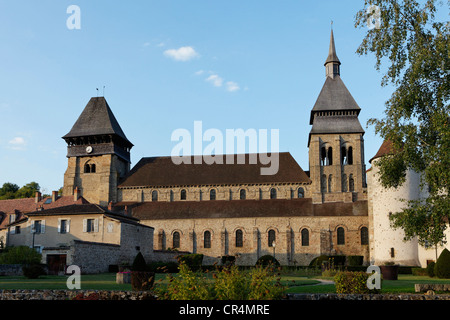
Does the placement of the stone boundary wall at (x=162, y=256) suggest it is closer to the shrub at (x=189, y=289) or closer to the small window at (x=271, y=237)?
the small window at (x=271, y=237)

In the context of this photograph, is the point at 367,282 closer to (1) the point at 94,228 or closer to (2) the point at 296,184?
(1) the point at 94,228

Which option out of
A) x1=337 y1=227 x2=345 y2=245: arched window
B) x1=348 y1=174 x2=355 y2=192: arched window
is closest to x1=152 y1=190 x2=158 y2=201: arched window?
x1=337 y1=227 x2=345 y2=245: arched window

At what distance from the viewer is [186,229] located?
4728 cm

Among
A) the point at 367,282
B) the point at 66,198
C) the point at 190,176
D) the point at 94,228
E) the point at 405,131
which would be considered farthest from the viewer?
the point at 190,176

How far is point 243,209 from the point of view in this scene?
4784cm

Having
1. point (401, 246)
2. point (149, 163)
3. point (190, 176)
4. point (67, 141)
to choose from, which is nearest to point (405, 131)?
point (401, 246)

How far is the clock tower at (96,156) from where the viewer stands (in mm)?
54156

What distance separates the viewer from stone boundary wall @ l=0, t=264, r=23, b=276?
27098 millimetres

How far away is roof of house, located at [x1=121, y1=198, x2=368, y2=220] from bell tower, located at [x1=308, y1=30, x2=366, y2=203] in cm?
211

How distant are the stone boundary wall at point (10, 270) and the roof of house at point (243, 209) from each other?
69.5ft

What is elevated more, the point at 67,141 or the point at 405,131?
the point at 67,141

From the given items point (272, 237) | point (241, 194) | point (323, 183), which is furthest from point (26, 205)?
point (323, 183)

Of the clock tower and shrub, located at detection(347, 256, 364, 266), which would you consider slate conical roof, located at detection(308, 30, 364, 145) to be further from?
the clock tower
